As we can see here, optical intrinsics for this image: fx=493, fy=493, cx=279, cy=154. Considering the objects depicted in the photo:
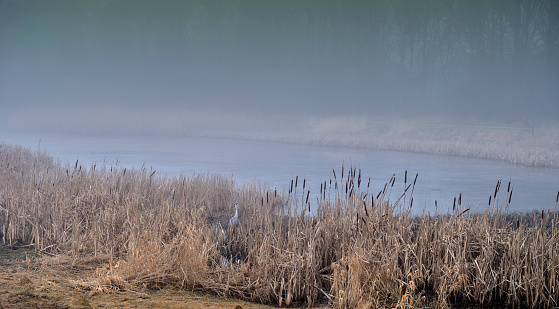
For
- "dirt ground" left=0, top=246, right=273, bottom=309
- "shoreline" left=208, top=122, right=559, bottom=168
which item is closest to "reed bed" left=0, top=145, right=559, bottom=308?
"dirt ground" left=0, top=246, right=273, bottom=309

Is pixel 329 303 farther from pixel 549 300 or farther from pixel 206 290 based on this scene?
pixel 549 300

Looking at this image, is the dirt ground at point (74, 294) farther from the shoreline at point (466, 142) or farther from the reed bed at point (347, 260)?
the shoreline at point (466, 142)

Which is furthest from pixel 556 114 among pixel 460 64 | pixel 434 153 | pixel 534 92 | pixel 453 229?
pixel 453 229

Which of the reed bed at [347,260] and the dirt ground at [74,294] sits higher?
the reed bed at [347,260]

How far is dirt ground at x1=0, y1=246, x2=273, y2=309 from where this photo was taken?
3.16 meters

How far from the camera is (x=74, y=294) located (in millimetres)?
3363

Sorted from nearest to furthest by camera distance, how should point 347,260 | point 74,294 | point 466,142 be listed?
1. point 74,294
2. point 347,260
3. point 466,142

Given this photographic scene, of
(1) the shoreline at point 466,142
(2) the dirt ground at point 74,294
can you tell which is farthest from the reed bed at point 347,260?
(1) the shoreline at point 466,142

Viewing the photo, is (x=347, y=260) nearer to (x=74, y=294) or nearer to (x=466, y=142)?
(x=74, y=294)

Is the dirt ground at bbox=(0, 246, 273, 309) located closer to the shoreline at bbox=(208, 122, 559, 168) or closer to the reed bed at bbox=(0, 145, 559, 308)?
the reed bed at bbox=(0, 145, 559, 308)

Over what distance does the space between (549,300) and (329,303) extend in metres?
1.67

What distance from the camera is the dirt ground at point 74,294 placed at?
3.16 m

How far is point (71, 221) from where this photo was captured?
534 centimetres

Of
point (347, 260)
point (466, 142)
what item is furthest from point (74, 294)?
point (466, 142)
